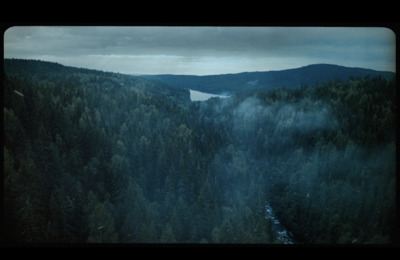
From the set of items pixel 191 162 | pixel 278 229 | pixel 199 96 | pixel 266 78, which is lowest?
pixel 278 229

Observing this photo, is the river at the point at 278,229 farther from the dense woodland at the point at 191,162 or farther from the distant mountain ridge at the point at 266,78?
the distant mountain ridge at the point at 266,78

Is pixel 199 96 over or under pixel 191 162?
over

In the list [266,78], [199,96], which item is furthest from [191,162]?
[266,78]

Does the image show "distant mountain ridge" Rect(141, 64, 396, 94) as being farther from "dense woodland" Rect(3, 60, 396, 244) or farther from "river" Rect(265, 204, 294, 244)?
"river" Rect(265, 204, 294, 244)

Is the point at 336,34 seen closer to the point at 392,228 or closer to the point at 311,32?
the point at 311,32

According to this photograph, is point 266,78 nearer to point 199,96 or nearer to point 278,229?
point 199,96
